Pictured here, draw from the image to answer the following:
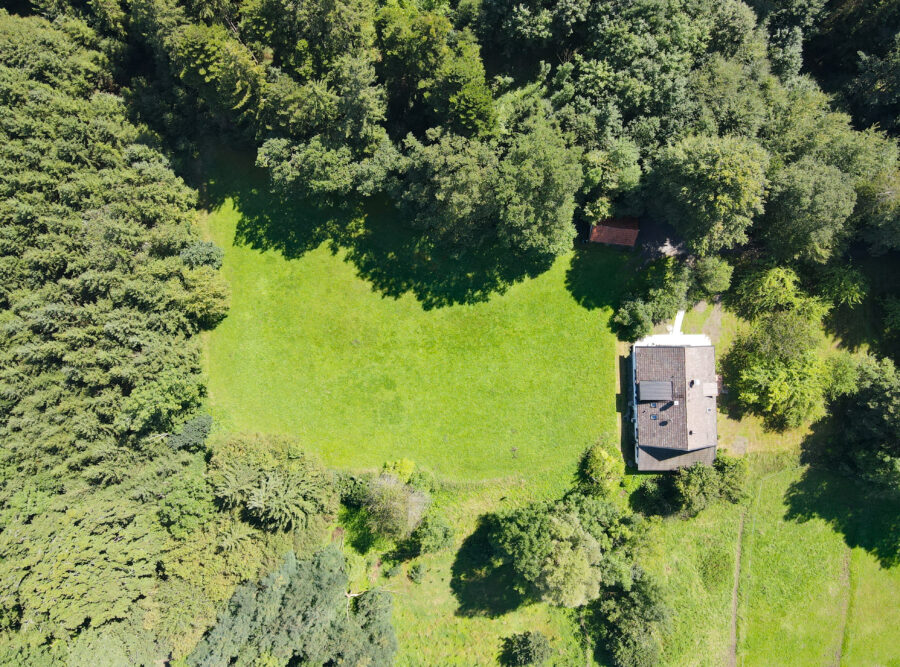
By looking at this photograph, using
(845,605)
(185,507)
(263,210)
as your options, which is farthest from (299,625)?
(845,605)

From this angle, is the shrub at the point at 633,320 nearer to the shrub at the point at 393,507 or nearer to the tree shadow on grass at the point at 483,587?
the tree shadow on grass at the point at 483,587

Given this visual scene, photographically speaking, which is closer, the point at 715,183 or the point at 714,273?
the point at 715,183

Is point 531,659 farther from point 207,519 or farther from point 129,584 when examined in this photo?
point 129,584

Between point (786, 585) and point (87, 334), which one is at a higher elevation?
point (87, 334)

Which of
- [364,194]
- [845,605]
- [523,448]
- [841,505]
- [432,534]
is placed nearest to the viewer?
[364,194]

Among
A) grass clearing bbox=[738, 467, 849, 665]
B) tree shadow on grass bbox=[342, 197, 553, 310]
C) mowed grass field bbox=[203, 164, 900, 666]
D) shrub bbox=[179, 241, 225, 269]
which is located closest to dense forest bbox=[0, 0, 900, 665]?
shrub bbox=[179, 241, 225, 269]

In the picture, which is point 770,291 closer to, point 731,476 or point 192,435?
point 731,476

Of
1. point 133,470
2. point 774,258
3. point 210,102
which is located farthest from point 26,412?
point 774,258
